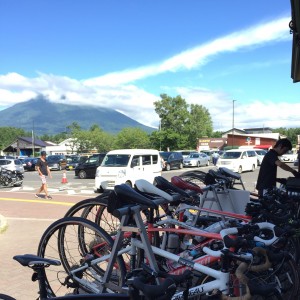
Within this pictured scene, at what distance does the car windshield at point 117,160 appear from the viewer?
15867mm

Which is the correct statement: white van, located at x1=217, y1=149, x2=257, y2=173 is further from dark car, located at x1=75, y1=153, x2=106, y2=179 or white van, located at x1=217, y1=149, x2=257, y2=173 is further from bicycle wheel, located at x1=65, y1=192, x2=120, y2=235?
bicycle wheel, located at x1=65, y1=192, x2=120, y2=235

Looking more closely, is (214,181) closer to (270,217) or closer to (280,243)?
(270,217)

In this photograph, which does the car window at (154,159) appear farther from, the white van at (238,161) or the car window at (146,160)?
the white van at (238,161)

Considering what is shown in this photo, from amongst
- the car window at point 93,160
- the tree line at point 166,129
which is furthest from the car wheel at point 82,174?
the tree line at point 166,129

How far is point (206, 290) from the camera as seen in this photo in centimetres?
253

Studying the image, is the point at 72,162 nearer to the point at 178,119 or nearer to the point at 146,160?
the point at 146,160

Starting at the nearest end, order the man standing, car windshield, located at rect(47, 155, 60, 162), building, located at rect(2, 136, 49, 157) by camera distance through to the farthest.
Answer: the man standing
car windshield, located at rect(47, 155, 60, 162)
building, located at rect(2, 136, 49, 157)

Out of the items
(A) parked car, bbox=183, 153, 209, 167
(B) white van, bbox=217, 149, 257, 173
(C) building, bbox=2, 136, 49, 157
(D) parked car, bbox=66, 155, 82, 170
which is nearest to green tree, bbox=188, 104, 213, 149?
(C) building, bbox=2, 136, 49, 157

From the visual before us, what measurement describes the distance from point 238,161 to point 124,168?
14.5m

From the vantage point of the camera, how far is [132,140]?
72.5 m

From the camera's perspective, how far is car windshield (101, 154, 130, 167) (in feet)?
52.1

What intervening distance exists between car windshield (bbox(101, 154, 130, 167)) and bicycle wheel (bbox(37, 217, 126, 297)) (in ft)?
37.0

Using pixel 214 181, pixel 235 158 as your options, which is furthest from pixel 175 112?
pixel 214 181

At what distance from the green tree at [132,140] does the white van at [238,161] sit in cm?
4000
